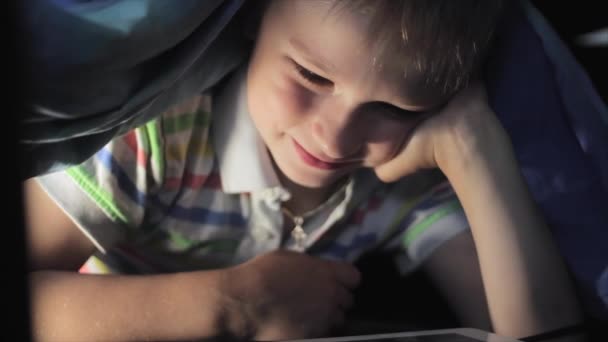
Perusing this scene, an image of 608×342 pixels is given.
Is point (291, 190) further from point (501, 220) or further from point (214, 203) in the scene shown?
point (501, 220)

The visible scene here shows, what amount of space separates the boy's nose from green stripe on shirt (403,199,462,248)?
0.21 meters

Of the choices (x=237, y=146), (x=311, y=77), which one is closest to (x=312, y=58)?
(x=311, y=77)

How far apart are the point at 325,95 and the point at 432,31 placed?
0.29 feet

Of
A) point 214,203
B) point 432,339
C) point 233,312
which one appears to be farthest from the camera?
point 214,203

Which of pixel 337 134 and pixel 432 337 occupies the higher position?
Result: pixel 337 134

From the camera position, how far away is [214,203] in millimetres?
625

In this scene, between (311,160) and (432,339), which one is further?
(311,160)

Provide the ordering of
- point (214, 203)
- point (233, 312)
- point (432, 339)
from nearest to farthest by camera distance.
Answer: point (432, 339) < point (233, 312) < point (214, 203)

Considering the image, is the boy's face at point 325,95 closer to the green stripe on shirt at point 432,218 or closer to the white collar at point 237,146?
the white collar at point 237,146

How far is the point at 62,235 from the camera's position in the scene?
544mm

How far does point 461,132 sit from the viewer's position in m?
0.57

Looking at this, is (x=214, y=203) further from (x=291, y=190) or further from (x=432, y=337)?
(x=432, y=337)

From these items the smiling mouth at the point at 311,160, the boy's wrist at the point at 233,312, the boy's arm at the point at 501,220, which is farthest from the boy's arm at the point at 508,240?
the boy's wrist at the point at 233,312

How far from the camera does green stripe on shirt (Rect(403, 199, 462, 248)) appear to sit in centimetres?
70
